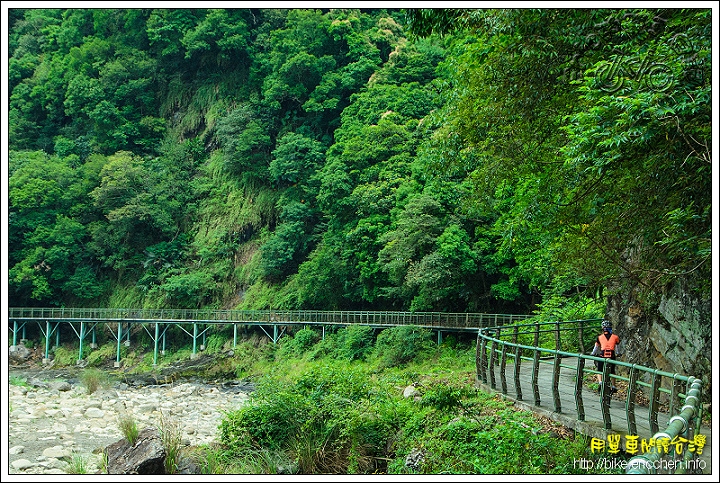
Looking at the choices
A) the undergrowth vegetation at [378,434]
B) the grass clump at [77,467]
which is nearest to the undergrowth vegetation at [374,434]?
the undergrowth vegetation at [378,434]

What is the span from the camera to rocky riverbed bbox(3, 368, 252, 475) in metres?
12.1

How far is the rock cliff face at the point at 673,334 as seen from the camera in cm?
675

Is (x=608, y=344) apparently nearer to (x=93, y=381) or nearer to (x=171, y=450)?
(x=171, y=450)

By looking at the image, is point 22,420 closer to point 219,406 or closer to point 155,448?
point 219,406

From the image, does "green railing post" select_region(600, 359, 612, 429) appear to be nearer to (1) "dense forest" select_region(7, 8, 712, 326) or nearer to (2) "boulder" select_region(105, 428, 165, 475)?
(1) "dense forest" select_region(7, 8, 712, 326)

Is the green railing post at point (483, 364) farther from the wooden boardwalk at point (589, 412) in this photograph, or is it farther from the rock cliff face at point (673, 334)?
the rock cliff face at point (673, 334)

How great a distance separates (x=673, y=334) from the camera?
7.42 m

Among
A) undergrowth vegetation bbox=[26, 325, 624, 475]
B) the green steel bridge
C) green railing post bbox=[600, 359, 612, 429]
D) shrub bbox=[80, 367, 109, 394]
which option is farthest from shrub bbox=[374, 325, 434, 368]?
green railing post bbox=[600, 359, 612, 429]

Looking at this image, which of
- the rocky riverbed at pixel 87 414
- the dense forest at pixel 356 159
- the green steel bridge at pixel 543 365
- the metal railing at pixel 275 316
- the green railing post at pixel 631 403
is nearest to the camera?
the green steel bridge at pixel 543 365

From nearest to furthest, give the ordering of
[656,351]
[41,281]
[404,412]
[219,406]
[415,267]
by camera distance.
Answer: [656,351] < [404,412] < [219,406] < [415,267] < [41,281]

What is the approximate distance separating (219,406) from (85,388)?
20.9ft

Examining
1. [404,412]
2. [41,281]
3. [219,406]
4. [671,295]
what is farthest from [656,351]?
[41,281]

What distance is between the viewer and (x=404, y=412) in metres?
8.72

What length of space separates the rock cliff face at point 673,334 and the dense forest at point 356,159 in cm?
25
